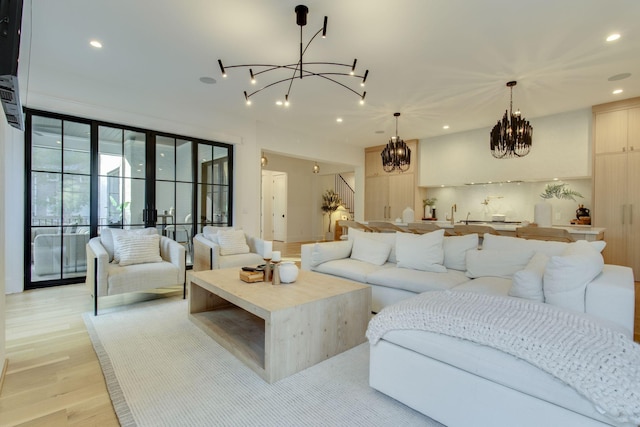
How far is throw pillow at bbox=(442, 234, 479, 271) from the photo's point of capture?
10.4 feet

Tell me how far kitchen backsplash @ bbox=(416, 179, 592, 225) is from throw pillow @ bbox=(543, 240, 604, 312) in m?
4.53


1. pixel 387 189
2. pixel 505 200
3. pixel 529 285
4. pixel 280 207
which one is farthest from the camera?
pixel 280 207

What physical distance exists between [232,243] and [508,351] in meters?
3.68

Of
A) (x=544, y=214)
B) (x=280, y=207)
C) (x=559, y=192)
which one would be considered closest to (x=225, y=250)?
(x=544, y=214)

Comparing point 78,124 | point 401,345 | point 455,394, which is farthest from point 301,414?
point 78,124

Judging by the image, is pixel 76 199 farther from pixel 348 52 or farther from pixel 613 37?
pixel 613 37

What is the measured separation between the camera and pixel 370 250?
146 inches

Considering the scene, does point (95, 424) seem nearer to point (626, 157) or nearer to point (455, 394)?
point (455, 394)

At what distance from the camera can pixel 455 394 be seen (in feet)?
4.70

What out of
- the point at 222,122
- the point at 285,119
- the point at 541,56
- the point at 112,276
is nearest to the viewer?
the point at 112,276

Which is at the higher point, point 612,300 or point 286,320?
point 612,300

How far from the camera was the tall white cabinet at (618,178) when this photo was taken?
4738mm

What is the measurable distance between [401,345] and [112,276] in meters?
2.87

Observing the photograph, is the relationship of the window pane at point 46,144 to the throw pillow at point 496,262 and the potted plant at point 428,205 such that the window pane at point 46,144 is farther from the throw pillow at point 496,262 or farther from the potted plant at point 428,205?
the potted plant at point 428,205
